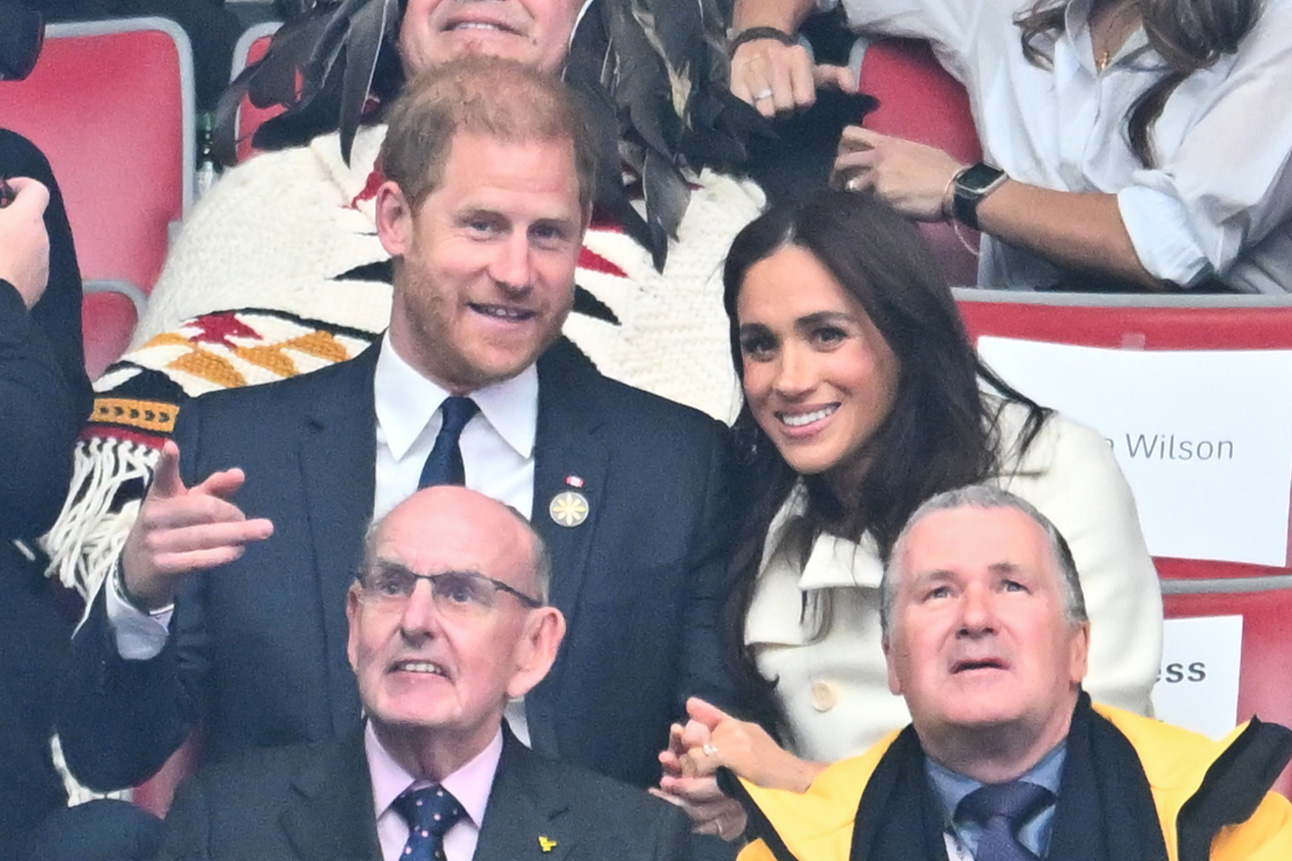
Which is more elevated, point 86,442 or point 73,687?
point 86,442

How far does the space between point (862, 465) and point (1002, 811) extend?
488 millimetres

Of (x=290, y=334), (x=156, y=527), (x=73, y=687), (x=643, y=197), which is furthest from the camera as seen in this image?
(x=643, y=197)

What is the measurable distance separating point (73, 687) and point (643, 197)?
1038 mm

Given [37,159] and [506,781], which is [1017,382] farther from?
[37,159]

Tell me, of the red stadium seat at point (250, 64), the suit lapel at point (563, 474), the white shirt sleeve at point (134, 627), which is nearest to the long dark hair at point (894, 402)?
the suit lapel at point (563, 474)

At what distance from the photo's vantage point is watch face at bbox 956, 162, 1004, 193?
2693 mm

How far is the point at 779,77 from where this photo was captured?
2832mm

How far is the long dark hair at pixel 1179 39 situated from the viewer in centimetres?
256

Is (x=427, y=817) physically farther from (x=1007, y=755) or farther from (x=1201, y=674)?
(x=1201, y=674)

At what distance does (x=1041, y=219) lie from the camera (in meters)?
2.64

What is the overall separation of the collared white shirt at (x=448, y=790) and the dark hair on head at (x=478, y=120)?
58 centimetres

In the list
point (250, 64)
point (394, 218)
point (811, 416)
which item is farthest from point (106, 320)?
point (811, 416)

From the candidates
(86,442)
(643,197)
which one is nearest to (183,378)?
(86,442)

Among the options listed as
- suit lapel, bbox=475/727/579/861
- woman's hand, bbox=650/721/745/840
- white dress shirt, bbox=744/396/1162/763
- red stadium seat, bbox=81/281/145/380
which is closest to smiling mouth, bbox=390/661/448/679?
suit lapel, bbox=475/727/579/861
